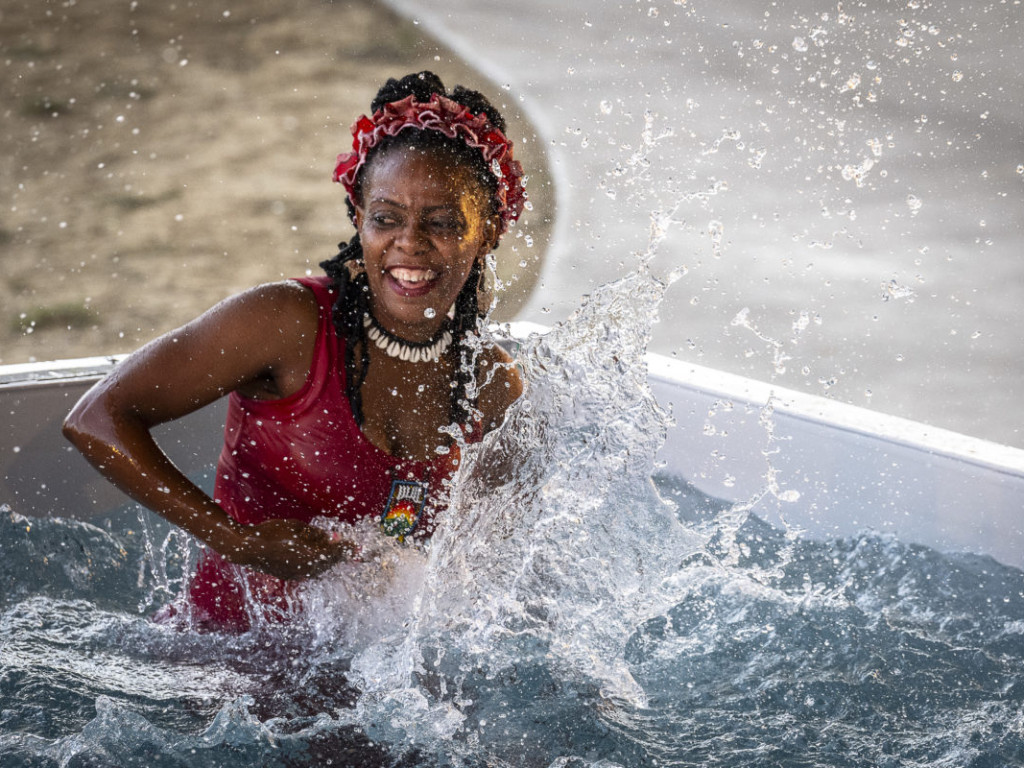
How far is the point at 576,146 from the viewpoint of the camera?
6250 millimetres

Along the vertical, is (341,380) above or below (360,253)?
below

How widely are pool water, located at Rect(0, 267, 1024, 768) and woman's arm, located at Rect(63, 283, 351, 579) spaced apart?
0.18 meters

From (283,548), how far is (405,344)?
0.42 metres

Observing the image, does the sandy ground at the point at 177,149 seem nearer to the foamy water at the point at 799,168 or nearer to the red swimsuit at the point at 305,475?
the foamy water at the point at 799,168

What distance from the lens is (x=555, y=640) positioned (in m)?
1.74

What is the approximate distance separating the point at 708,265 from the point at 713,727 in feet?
15.0

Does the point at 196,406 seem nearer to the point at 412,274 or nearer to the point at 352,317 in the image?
the point at 352,317

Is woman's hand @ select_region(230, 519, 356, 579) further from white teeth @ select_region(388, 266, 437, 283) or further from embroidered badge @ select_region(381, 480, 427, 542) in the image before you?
white teeth @ select_region(388, 266, 437, 283)

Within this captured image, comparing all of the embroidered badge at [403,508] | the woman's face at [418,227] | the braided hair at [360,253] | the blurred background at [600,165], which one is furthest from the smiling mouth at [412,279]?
the blurred background at [600,165]

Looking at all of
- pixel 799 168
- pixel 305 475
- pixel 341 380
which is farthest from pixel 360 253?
pixel 799 168

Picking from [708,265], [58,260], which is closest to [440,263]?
[58,260]

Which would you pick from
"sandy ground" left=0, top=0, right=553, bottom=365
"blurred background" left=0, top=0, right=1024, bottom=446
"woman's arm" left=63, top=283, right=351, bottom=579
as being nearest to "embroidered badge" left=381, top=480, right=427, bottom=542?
"woman's arm" left=63, top=283, right=351, bottom=579

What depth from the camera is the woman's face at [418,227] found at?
1.66m

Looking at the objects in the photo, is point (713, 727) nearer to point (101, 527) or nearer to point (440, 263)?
point (440, 263)
